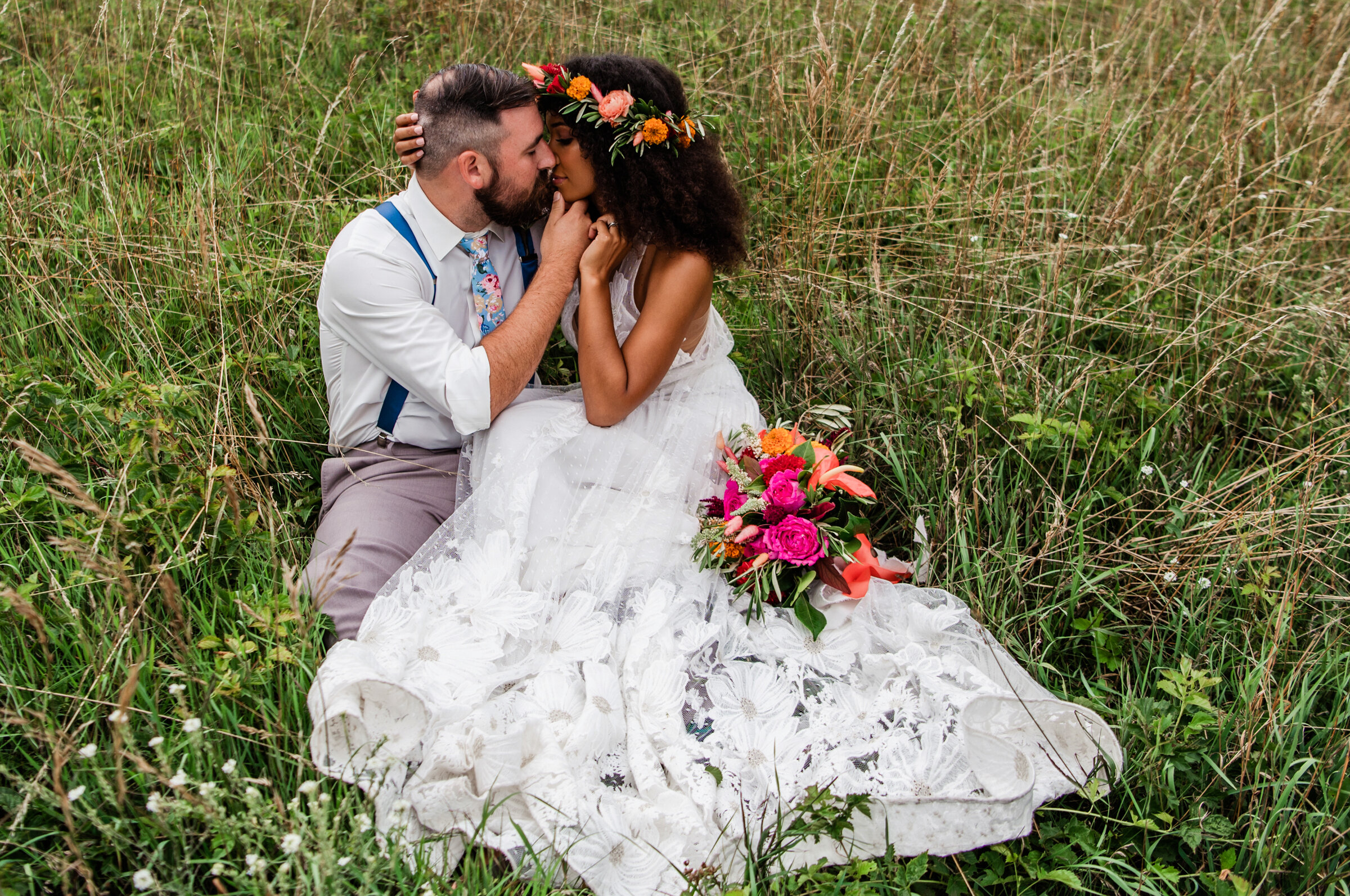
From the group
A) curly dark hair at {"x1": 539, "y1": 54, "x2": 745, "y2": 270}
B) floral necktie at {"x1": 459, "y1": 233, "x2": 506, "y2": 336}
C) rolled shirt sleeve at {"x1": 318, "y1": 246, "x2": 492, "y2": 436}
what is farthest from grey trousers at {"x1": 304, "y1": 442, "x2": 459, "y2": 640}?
curly dark hair at {"x1": 539, "y1": 54, "x2": 745, "y2": 270}

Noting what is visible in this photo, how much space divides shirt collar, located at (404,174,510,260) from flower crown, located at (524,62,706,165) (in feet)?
1.55

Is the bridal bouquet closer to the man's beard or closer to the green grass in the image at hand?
the green grass

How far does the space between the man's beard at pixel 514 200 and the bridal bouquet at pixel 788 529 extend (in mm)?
1014

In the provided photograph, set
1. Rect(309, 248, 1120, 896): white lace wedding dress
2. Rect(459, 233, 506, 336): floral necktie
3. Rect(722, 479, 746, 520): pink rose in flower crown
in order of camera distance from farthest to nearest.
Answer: Rect(459, 233, 506, 336): floral necktie, Rect(722, 479, 746, 520): pink rose in flower crown, Rect(309, 248, 1120, 896): white lace wedding dress

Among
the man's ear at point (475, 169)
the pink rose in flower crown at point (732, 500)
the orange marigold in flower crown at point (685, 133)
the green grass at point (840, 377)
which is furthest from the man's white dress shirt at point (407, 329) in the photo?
the pink rose in flower crown at point (732, 500)

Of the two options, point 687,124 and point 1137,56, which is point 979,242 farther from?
point 1137,56

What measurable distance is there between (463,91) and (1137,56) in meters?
4.15

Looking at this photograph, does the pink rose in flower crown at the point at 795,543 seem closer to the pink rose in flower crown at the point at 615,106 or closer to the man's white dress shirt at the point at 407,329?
the man's white dress shirt at the point at 407,329

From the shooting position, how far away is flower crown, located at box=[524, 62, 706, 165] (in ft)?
8.52

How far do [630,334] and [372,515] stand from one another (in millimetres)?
929

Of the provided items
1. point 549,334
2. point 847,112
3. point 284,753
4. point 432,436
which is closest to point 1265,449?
point 847,112

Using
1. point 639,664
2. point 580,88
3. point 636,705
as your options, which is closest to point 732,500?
point 639,664

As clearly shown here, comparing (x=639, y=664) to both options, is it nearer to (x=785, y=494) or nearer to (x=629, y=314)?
(x=785, y=494)

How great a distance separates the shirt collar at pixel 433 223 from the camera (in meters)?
2.76
